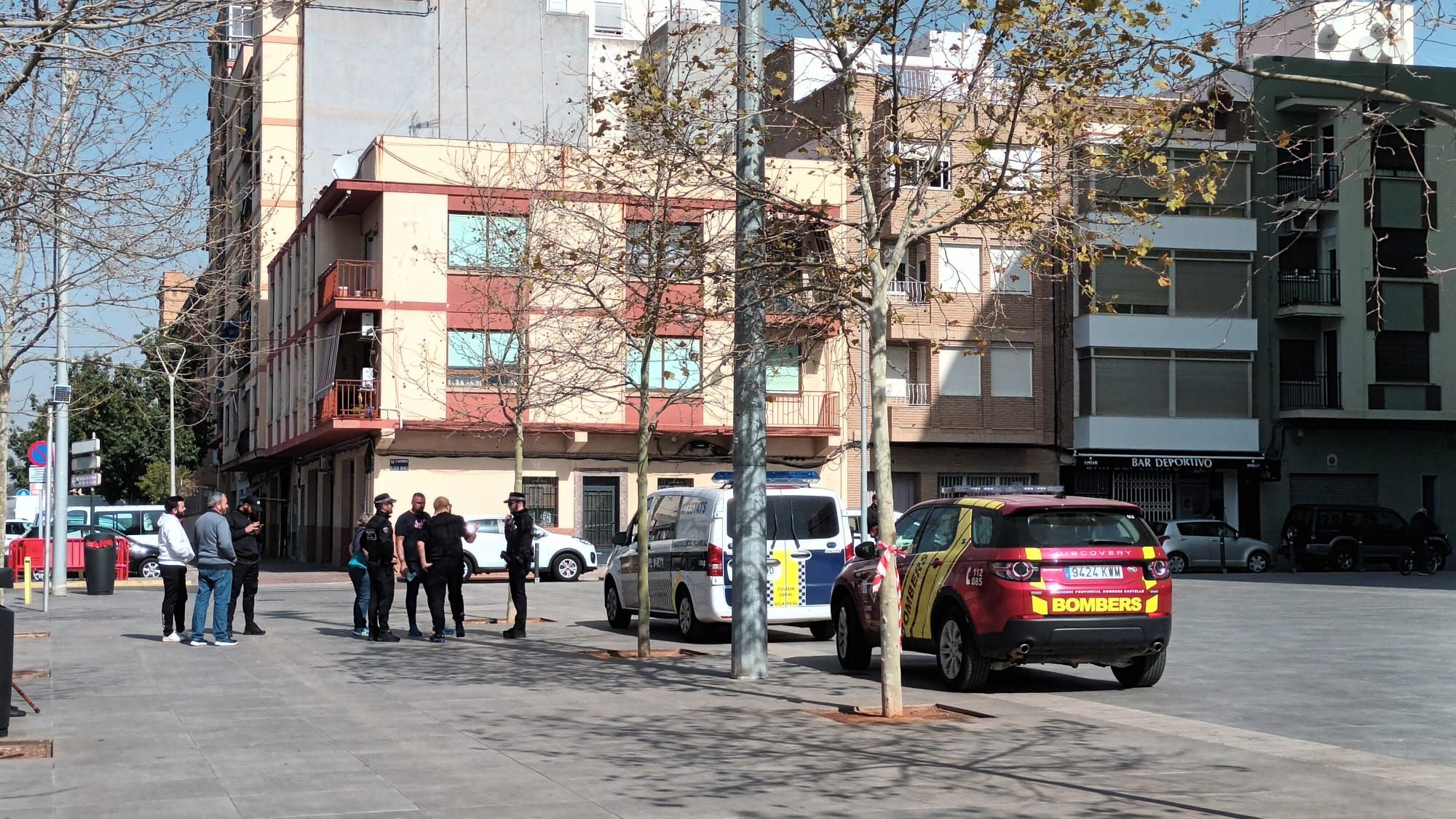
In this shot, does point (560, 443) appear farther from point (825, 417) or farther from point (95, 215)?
point (95, 215)

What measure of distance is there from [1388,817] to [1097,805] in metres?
1.41

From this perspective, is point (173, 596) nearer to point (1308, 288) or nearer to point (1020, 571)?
point (1020, 571)

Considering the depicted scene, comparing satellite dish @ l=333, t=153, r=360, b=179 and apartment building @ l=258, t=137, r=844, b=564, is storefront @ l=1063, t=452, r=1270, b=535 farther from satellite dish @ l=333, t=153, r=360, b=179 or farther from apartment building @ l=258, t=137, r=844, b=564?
satellite dish @ l=333, t=153, r=360, b=179

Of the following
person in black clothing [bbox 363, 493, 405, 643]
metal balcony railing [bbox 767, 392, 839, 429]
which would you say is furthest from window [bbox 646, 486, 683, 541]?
metal balcony railing [bbox 767, 392, 839, 429]

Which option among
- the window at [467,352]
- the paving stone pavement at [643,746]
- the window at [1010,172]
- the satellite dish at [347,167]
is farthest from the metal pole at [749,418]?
the satellite dish at [347,167]

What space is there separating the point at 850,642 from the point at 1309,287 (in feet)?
123

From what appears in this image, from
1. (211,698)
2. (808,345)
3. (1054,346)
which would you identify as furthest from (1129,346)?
(211,698)

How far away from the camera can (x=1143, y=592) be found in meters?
13.7

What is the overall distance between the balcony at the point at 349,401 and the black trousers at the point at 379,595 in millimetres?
22000

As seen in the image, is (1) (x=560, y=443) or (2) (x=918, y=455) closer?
(1) (x=560, y=443)

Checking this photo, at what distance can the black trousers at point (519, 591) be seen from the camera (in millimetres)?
20297

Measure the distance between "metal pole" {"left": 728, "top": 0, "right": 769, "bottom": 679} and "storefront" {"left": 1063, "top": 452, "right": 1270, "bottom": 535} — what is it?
34.2 meters

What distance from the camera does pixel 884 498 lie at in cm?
1234

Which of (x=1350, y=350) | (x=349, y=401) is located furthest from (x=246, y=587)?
(x=1350, y=350)
